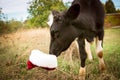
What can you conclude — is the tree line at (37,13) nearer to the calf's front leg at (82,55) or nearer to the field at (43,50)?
the field at (43,50)

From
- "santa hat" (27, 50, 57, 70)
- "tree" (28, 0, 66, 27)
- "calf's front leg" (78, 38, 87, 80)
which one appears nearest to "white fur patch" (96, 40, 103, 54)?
"calf's front leg" (78, 38, 87, 80)

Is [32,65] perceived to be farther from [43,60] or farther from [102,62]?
[102,62]

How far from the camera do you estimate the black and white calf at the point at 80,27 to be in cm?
179

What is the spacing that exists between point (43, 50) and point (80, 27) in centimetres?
31

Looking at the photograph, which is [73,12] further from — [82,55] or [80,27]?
[82,55]

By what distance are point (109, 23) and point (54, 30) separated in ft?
1.91

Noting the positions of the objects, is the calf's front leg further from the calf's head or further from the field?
the calf's head

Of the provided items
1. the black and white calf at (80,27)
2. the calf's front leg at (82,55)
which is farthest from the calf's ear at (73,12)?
the calf's front leg at (82,55)

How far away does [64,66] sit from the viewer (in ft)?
7.01

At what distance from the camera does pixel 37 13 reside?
2.14m

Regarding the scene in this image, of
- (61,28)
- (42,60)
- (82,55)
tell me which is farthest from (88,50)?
(42,60)

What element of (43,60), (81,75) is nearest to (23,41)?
(81,75)

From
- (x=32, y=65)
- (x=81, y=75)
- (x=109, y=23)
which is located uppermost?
(x=109, y=23)

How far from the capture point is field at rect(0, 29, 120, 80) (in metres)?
2.08
